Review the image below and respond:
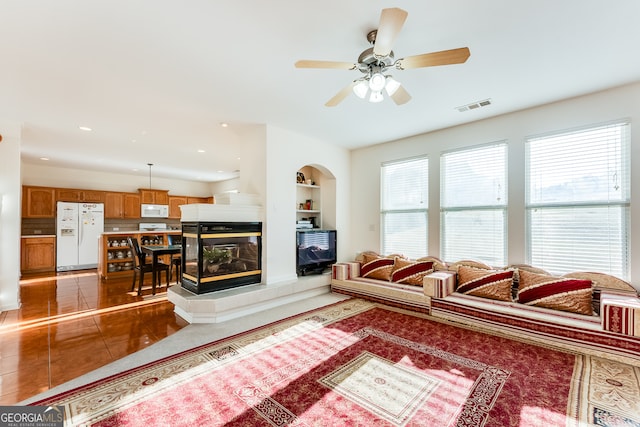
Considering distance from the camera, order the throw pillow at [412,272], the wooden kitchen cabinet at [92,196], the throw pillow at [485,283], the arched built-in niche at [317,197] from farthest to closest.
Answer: the wooden kitchen cabinet at [92,196]
the arched built-in niche at [317,197]
the throw pillow at [412,272]
the throw pillow at [485,283]

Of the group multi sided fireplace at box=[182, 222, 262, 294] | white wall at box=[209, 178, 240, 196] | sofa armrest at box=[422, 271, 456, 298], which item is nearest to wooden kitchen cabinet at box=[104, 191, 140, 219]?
white wall at box=[209, 178, 240, 196]

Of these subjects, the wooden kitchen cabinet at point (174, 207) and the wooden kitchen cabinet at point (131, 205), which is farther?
the wooden kitchen cabinet at point (174, 207)

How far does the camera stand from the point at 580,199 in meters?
3.32

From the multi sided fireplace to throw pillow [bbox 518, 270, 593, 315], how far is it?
11.6ft

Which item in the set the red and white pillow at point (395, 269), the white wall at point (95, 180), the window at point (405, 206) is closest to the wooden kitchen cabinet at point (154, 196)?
the white wall at point (95, 180)

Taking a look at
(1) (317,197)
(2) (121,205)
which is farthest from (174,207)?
(1) (317,197)

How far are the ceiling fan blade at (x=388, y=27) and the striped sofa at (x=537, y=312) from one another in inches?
113

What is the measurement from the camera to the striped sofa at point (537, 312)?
251cm

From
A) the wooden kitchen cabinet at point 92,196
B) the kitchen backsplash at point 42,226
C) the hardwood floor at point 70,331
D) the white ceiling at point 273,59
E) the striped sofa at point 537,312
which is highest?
the white ceiling at point 273,59

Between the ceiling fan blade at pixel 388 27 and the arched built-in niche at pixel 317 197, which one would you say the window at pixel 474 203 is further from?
the ceiling fan blade at pixel 388 27

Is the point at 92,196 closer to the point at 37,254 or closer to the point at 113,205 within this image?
the point at 113,205

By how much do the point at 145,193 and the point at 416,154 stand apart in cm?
807

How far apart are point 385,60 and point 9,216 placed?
5324mm

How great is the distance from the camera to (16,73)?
105 inches
